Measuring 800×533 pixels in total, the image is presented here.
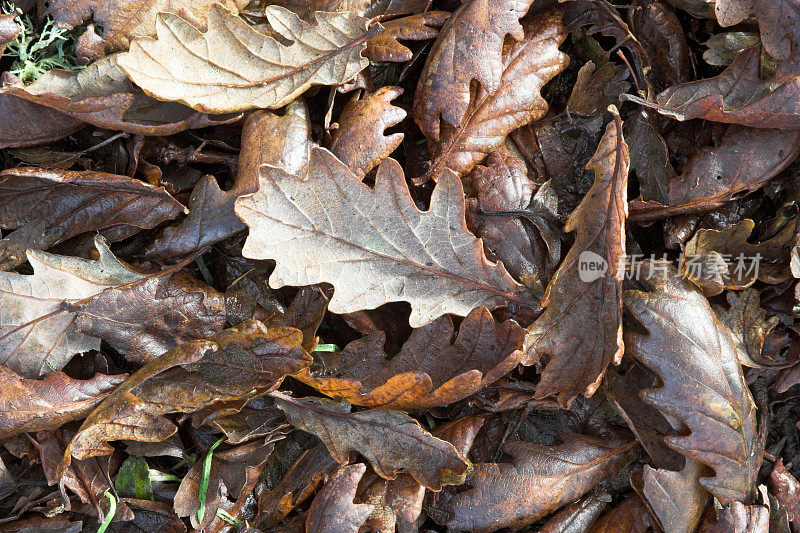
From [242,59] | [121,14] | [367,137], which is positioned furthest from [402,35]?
[121,14]

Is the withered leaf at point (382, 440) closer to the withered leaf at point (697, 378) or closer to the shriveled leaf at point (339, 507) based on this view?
the shriveled leaf at point (339, 507)

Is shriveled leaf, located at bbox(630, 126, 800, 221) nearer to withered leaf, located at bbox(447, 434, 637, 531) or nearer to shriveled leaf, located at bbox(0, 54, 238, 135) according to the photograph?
withered leaf, located at bbox(447, 434, 637, 531)

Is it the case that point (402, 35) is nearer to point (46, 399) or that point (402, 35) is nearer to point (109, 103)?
point (109, 103)

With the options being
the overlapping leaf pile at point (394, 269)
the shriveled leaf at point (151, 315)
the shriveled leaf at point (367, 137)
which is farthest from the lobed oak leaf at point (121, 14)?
the shriveled leaf at point (151, 315)

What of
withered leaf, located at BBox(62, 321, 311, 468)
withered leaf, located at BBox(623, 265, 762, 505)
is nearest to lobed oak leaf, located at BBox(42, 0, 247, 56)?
withered leaf, located at BBox(62, 321, 311, 468)

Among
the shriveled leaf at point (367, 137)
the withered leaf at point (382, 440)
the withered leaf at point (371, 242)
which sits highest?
the shriveled leaf at point (367, 137)

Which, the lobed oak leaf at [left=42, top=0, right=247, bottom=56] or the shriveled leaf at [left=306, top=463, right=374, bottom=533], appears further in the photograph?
the lobed oak leaf at [left=42, top=0, right=247, bottom=56]
